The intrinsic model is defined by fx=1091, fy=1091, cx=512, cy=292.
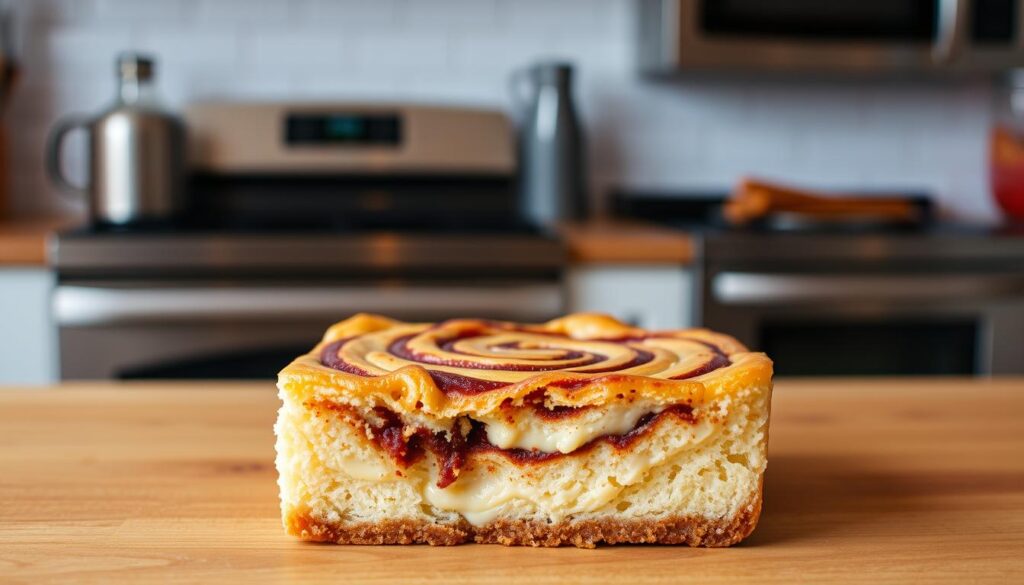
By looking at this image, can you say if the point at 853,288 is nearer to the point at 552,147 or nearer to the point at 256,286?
the point at 552,147

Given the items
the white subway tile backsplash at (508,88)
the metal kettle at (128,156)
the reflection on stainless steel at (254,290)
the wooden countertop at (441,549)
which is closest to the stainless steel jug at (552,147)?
the white subway tile backsplash at (508,88)

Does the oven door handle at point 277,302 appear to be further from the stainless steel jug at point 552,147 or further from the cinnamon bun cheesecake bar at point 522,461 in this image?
the cinnamon bun cheesecake bar at point 522,461

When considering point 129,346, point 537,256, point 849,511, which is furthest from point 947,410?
point 129,346

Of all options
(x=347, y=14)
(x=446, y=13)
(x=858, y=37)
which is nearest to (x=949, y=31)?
(x=858, y=37)

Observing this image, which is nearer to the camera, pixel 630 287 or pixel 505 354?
pixel 505 354

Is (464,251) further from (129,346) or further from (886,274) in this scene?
(886,274)

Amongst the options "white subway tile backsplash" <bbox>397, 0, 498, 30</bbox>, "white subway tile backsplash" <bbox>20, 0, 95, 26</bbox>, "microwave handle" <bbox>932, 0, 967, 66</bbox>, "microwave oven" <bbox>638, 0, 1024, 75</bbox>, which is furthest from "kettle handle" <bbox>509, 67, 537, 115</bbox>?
"white subway tile backsplash" <bbox>20, 0, 95, 26</bbox>

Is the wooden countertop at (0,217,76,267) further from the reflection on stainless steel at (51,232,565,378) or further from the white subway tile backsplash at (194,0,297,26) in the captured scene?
the white subway tile backsplash at (194,0,297,26)
